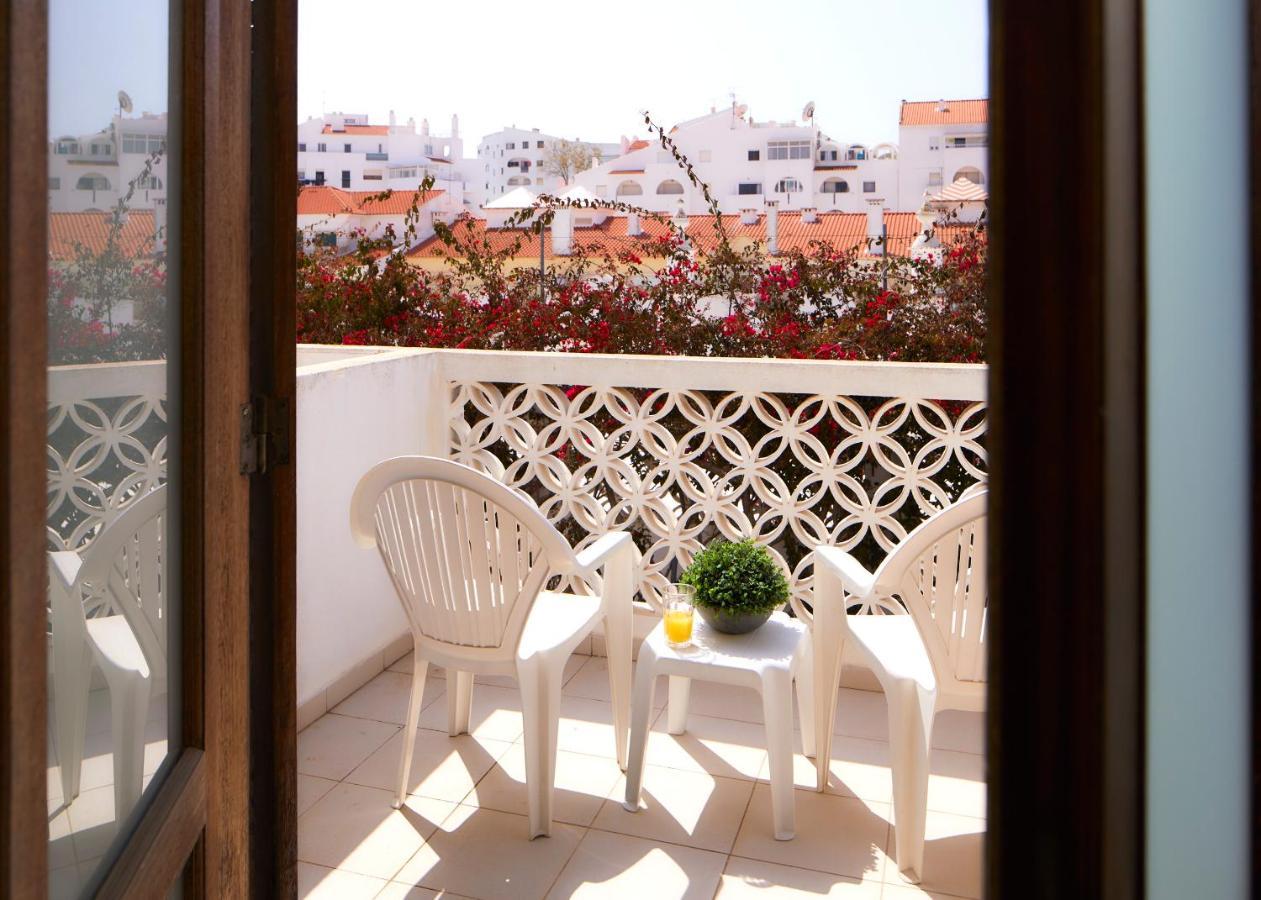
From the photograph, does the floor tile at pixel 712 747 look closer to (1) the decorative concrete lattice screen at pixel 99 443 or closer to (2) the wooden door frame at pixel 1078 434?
(1) the decorative concrete lattice screen at pixel 99 443

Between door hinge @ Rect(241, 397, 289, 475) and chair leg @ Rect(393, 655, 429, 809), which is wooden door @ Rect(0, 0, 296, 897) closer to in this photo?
door hinge @ Rect(241, 397, 289, 475)

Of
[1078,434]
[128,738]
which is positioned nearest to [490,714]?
[128,738]

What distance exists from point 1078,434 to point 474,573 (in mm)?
1990

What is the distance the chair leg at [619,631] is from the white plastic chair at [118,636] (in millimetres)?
1918

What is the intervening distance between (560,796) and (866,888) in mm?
826

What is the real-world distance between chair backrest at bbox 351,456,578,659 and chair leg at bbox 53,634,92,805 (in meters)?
1.57

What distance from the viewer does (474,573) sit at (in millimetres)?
2564

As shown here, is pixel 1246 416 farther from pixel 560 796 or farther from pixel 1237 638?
pixel 560 796

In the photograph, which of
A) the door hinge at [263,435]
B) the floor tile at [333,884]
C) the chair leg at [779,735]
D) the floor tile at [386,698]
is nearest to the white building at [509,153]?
the floor tile at [386,698]

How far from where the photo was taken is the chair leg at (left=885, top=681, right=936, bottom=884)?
2.36 metres

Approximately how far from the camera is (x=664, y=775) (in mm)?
2887

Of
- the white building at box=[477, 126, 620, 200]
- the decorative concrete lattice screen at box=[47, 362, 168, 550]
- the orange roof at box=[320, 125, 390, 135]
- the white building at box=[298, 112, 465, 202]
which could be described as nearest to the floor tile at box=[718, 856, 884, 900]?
the decorative concrete lattice screen at box=[47, 362, 168, 550]

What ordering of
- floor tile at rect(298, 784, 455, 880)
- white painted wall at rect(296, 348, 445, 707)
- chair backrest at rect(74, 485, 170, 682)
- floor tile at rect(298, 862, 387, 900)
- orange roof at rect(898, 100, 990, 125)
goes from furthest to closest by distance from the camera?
orange roof at rect(898, 100, 990, 125) < white painted wall at rect(296, 348, 445, 707) < floor tile at rect(298, 784, 455, 880) < floor tile at rect(298, 862, 387, 900) < chair backrest at rect(74, 485, 170, 682)

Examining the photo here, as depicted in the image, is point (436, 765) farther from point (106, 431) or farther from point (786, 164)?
point (786, 164)
